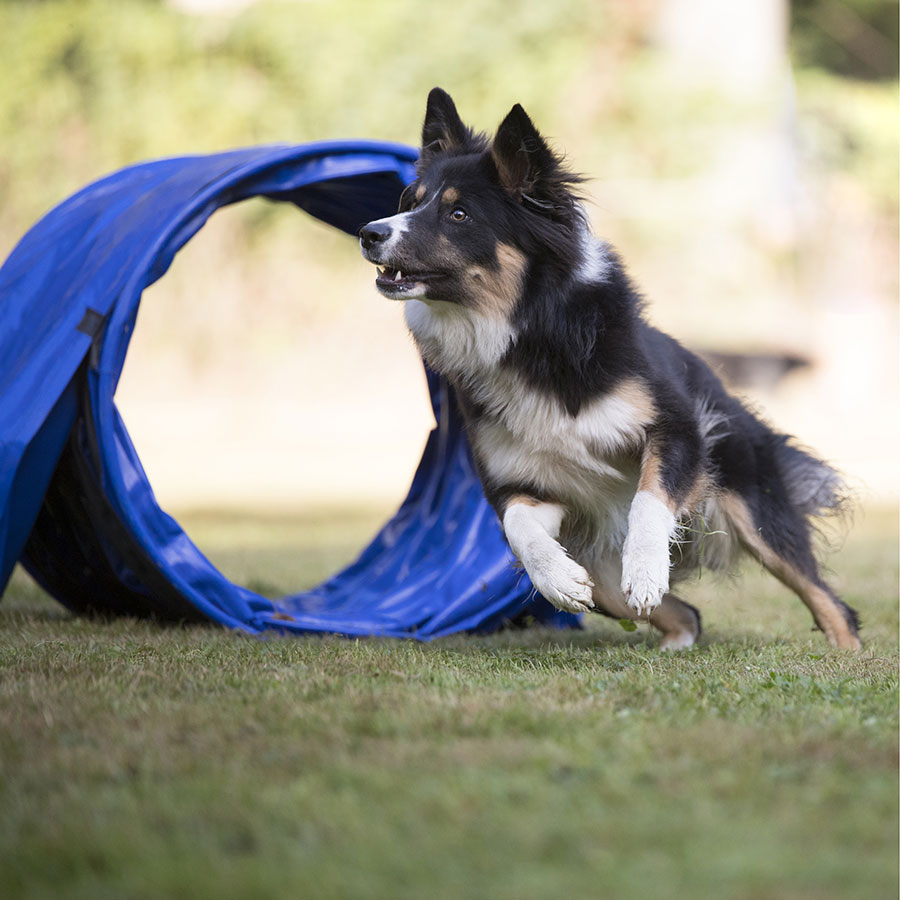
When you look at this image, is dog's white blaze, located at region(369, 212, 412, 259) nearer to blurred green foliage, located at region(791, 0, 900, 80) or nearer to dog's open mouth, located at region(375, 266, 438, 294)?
dog's open mouth, located at region(375, 266, 438, 294)

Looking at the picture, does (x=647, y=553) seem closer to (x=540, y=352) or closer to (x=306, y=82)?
(x=540, y=352)

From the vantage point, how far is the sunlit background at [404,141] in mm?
18609

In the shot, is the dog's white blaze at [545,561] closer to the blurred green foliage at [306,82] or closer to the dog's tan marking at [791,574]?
the dog's tan marking at [791,574]

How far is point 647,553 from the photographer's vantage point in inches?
166

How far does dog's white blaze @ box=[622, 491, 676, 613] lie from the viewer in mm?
4164

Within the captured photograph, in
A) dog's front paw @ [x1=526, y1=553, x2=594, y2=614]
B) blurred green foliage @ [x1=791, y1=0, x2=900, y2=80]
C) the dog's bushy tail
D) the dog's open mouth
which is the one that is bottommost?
dog's front paw @ [x1=526, y1=553, x2=594, y2=614]

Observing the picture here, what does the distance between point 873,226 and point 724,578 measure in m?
17.8

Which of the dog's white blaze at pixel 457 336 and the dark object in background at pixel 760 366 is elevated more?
the dark object in background at pixel 760 366

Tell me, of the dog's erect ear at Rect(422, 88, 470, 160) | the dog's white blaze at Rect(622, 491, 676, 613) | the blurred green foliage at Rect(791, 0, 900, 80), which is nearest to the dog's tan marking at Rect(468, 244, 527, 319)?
the dog's erect ear at Rect(422, 88, 470, 160)

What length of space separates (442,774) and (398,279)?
2.26m

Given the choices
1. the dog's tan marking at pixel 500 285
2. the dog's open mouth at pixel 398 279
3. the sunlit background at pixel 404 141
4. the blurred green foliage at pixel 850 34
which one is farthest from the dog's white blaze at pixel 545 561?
the blurred green foliage at pixel 850 34

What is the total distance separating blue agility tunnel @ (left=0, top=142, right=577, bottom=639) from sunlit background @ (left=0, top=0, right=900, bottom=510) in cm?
1054

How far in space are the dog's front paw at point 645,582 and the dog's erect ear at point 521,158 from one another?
4.80 feet

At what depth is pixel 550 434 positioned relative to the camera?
15.0ft
